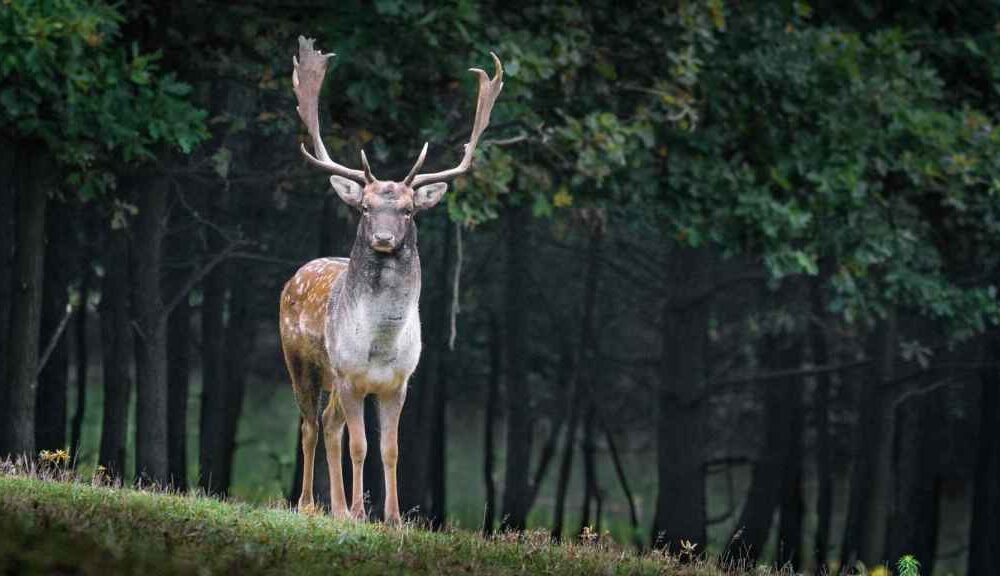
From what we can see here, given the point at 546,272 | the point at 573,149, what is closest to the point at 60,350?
the point at 573,149

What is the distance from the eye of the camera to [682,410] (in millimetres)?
24516

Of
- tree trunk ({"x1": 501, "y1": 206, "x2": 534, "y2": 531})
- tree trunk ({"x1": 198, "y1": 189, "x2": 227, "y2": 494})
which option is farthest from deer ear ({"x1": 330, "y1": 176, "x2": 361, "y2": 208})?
tree trunk ({"x1": 501, "y1": 206, "x2": 534, "y2": 531})

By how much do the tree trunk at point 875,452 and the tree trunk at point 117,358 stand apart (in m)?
9.38

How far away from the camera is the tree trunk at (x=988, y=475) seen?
2500 centimetres

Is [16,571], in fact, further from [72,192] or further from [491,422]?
[491,422]

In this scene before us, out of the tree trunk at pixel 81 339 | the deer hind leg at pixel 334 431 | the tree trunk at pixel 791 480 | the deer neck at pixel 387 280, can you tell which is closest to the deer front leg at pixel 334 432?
the deer hind leg at pixel 334 431

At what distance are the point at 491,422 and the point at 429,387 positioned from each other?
4060 millimetres

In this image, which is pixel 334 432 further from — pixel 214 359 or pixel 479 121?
pixel 214 359

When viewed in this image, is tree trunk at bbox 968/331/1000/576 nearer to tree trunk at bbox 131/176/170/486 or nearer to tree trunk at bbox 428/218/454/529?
tree trunk at bbox 428/218/454/529

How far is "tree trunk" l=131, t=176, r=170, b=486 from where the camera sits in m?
18.6

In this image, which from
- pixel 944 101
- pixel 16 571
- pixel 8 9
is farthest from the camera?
pixel 944 101

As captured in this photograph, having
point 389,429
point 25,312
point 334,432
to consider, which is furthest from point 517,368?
point 389,429

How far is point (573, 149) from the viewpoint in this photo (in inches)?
723

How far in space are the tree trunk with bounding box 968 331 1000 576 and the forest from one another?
4 centimetres
